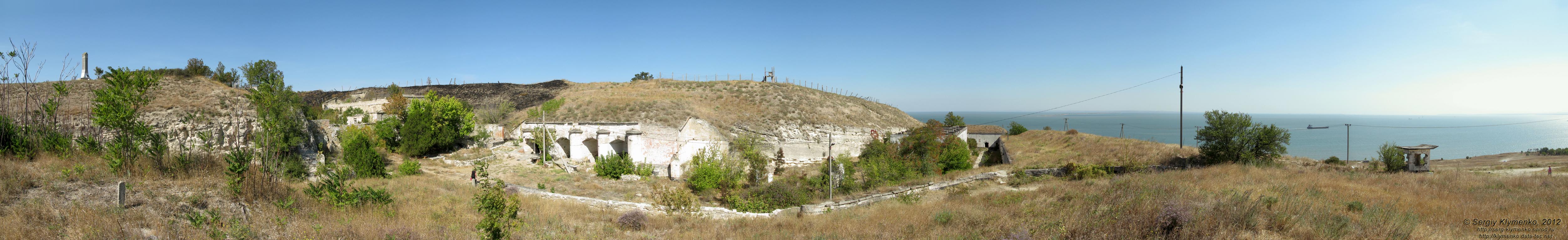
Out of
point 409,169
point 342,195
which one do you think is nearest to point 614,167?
point 409,169

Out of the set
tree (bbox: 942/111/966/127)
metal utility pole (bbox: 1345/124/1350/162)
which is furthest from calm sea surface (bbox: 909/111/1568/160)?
tree (bbox: 942/111/966/127)

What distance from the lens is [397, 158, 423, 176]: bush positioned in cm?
1853

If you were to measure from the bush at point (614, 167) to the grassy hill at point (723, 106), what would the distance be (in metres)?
12.4

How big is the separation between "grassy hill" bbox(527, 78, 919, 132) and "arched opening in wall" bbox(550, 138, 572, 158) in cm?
798

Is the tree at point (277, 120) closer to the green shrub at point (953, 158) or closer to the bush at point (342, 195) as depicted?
the bush at point (342, 195)

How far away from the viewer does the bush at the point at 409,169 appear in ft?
60.8

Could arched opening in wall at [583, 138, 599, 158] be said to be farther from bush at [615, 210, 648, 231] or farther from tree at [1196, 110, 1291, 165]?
tree at [1196, 110, 1291, 165]

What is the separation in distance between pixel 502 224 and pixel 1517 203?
52.7ft

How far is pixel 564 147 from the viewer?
1097 inches

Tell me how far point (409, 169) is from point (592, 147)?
28.1ft

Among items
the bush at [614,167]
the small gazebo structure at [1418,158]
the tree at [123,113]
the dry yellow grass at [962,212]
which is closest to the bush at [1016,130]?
the small gazebo structure at [1418,158]

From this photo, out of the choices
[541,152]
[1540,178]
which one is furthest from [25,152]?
[1540,178]

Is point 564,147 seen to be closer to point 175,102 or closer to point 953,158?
point 175,102

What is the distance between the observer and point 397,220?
8.50 meters
